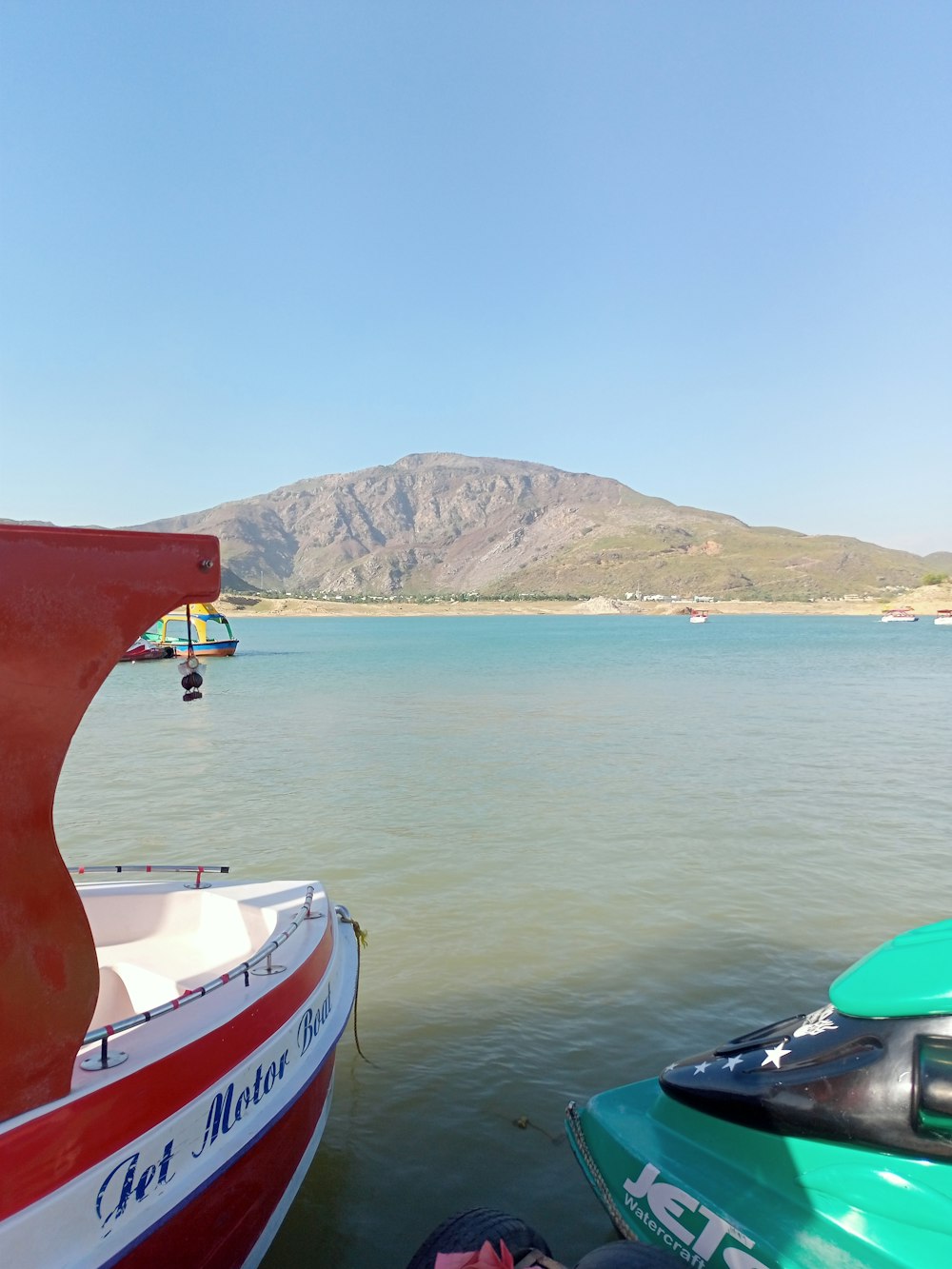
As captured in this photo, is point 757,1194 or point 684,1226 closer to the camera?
point 757,1194

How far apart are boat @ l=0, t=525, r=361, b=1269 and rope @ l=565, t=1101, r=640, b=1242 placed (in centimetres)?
170

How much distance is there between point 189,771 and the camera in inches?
856

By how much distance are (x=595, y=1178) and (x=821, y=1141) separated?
5.05 feet

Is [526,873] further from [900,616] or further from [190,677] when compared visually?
[900,616]

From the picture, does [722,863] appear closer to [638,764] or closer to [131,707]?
[638,764]

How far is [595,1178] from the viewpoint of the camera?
5004mm

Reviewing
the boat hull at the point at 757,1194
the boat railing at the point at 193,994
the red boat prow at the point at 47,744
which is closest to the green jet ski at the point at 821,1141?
the boat hull at the point at 757,1194

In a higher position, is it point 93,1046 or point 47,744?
point 47,744

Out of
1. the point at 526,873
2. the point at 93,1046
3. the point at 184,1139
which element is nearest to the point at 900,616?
the point at 526,873

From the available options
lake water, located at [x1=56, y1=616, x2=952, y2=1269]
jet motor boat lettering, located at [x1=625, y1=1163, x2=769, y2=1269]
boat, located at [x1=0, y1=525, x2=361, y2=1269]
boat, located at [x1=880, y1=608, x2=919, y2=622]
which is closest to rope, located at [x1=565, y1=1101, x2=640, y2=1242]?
jet motor boat lettering, located at [x1=625, y1=1163, x2=769, y2=1269]

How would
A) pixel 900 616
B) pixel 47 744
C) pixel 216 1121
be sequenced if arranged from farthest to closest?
pixel 900 616 < pixel 216 1121 < pixel 47 744

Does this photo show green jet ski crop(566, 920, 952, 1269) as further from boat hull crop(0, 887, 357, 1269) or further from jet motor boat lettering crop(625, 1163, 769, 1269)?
boat hull crop(0, 887, 357, 1269)

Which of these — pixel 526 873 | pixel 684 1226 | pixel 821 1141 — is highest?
pixel 821 1141

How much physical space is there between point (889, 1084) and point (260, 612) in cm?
19306
